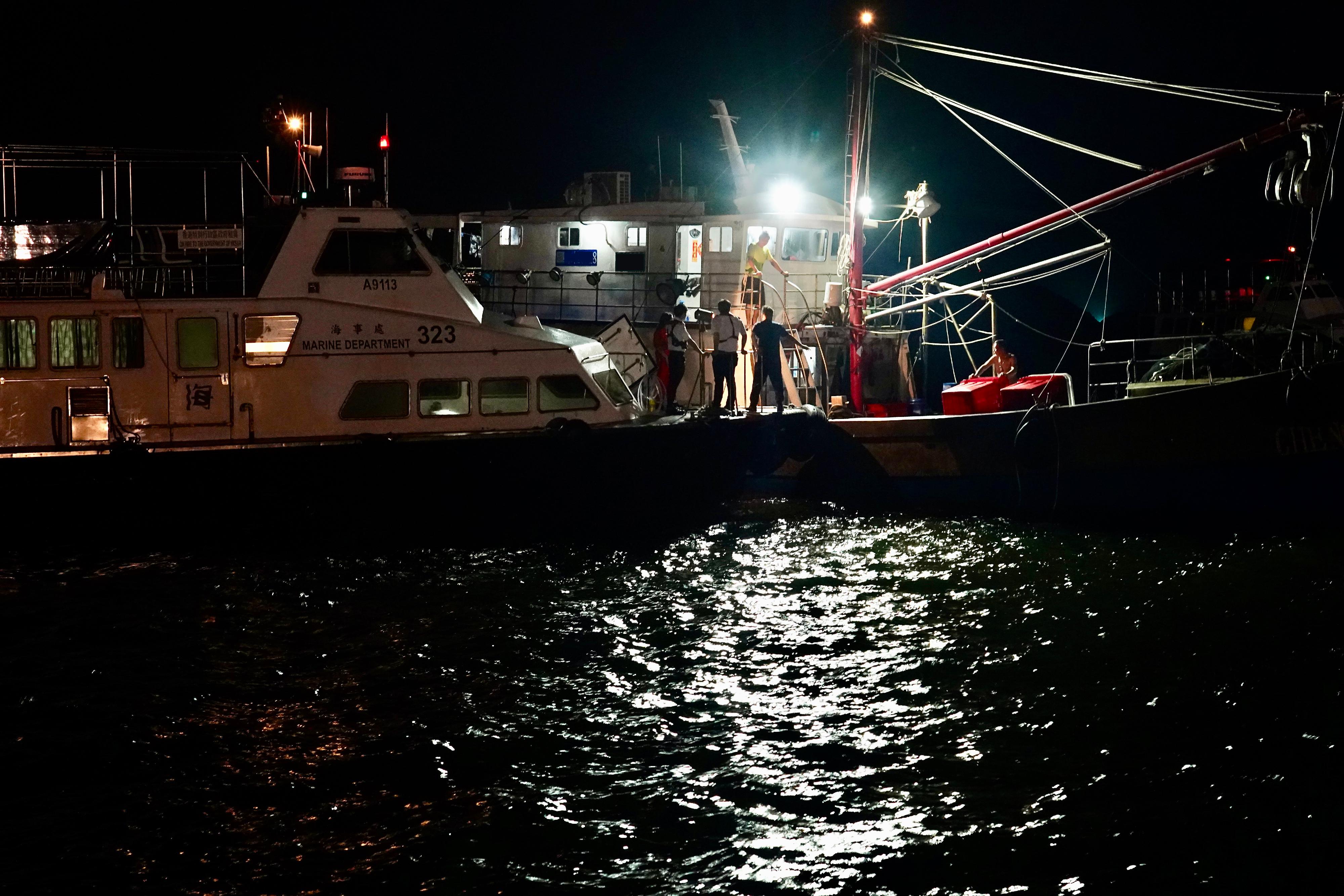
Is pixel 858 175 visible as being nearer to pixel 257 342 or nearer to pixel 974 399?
pixel 974 399

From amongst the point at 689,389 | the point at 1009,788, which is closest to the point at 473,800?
the point at 1009,788

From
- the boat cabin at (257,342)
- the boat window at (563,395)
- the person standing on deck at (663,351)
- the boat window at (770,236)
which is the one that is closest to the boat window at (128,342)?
the boat cabin at (257,342)

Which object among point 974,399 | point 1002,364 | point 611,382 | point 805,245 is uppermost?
point 805,245

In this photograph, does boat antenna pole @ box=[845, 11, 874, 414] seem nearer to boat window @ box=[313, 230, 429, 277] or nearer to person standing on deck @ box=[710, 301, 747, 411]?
person standing on deck @ box=[710, 301, 747, 411]

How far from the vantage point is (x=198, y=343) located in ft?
43.3

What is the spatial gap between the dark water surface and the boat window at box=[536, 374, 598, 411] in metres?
1.79

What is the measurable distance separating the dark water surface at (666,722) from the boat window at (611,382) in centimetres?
238

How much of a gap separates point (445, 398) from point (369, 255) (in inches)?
70.6

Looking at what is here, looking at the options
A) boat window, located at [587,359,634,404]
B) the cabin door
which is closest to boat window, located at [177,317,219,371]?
the cabin door

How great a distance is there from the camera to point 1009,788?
24.2 ft

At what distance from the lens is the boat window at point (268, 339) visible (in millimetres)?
13312

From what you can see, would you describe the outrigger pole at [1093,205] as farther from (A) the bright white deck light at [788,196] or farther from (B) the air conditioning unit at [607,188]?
(B) the air conditioning unit at [607,188]

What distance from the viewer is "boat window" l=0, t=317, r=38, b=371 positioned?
13.0m

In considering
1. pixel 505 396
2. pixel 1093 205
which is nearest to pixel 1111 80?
pixel 1093 205
